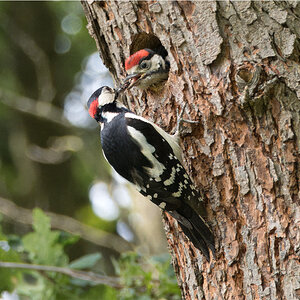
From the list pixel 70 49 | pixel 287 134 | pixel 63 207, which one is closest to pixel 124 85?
pixel 287 134

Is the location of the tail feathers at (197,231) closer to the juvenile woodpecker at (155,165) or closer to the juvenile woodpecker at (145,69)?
the juvenile woodpecker at (155,165)

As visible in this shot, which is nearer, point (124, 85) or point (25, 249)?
point (124, 85)

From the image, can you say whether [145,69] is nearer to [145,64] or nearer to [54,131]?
[145,64]

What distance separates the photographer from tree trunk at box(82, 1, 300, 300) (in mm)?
2359

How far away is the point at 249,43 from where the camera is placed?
2.46m

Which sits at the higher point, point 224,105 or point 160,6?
point 160,6

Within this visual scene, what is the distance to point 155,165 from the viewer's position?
9.23ft

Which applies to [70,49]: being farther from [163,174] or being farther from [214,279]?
[214,279]

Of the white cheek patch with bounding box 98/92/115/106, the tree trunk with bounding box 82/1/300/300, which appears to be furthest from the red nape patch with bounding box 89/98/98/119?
the tree trunk with bounding box 82/1/300/300

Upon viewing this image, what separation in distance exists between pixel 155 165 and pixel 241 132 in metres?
0.58

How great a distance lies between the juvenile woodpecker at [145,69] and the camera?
2957 millimetres

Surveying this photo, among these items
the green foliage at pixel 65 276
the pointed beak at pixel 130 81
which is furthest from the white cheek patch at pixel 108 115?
the green foliage at pixel 65 276

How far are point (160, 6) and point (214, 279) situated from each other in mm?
1514

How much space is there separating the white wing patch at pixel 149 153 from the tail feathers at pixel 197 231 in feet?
0.92
